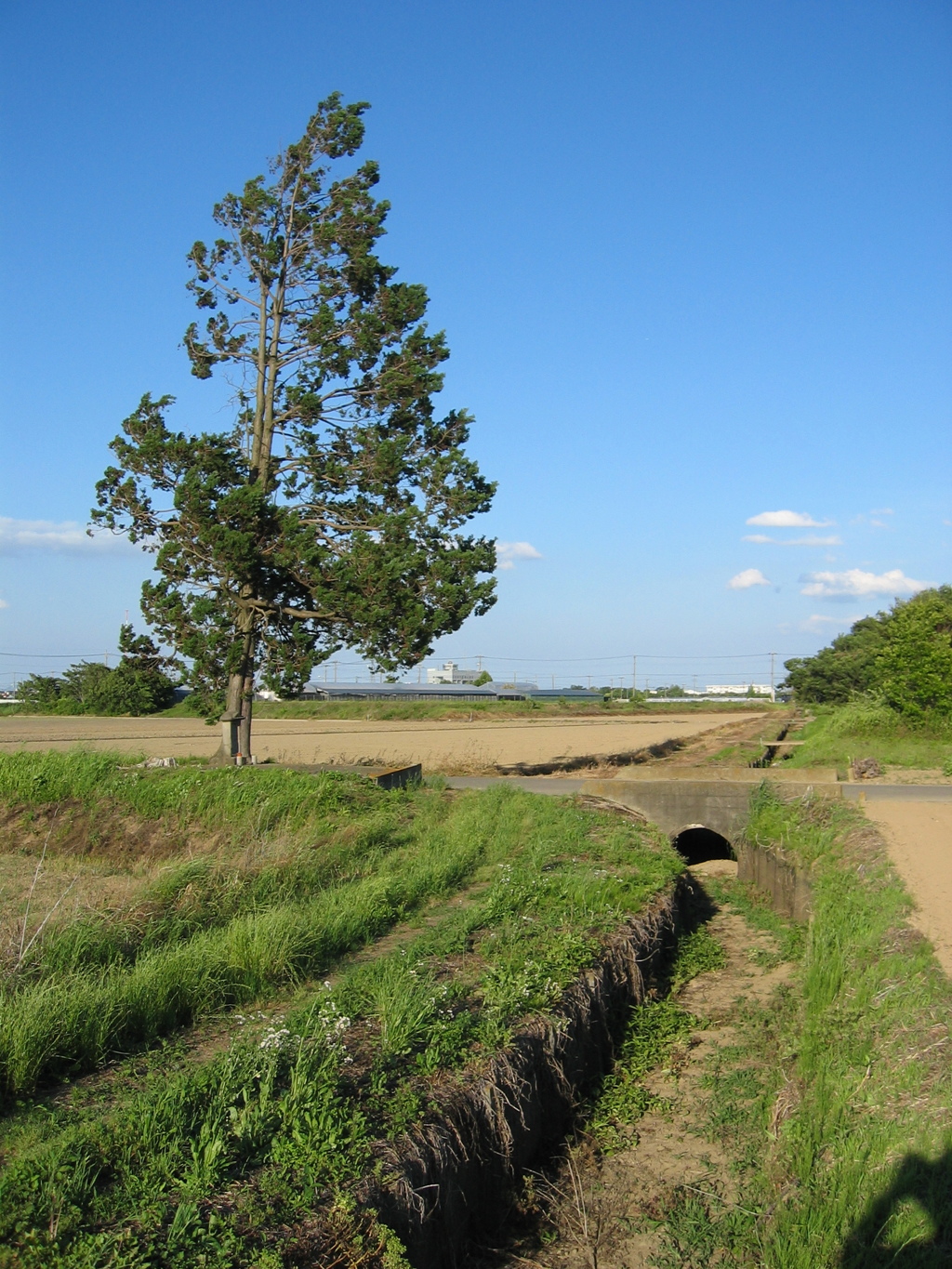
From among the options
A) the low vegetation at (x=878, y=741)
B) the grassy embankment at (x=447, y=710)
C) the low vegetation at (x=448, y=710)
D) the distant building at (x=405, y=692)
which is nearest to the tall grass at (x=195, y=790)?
the low vegetation at (x=878, y=741)

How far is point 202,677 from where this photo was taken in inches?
736

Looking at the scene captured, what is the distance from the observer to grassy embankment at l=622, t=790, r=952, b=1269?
5.19 meters

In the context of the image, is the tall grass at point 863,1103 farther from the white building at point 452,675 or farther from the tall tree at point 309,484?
the white building at point 452,675

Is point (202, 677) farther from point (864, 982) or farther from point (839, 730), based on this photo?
point (839, 730)

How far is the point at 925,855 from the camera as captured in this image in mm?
12156

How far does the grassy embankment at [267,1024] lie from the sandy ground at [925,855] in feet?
8.83

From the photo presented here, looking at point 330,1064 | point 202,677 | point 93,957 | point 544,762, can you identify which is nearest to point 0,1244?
point 330,1064

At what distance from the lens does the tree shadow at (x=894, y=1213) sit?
4816mm

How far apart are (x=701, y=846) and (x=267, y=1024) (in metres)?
14.7

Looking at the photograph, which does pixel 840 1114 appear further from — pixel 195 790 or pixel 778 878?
pixel 195 790

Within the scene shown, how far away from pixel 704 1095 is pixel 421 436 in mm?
14363

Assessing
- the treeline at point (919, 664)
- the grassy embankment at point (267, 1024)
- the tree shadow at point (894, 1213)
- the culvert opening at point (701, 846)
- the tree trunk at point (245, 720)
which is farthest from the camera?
the treeline at point (919, 664)

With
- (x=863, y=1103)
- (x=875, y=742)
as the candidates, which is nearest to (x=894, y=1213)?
(x=863, y=1103)

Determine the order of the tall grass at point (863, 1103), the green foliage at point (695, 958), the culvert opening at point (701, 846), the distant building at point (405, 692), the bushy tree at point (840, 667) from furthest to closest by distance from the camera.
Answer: the distant building at point (405, 692) → the bushy tree at point (840, 667) → the culvert opening at point (701, 846) → the green foliage at point (695, 958) → the tall grass at point (863, 1103)
